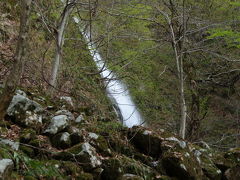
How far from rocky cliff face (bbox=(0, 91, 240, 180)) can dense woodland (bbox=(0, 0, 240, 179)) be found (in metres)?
0.27

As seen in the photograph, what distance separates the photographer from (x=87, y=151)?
346 cm

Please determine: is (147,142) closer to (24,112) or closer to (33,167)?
(24,112)

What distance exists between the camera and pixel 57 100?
200 inches

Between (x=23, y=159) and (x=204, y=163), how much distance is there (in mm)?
3381

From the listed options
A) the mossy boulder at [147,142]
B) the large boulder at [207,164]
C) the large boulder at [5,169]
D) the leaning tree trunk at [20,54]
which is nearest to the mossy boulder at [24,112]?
the leaning tree trunk at [20,54]

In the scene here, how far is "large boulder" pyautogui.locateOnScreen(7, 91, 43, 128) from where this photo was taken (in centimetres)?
363

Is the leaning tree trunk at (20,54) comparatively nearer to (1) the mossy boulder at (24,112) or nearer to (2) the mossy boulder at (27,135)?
(2) the mossy boulder at (27,135)

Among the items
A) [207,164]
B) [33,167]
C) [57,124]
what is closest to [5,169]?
[33,167]

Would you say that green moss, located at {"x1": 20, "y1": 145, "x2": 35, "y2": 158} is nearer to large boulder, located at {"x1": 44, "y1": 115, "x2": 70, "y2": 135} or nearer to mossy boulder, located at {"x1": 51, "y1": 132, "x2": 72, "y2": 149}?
mossy boulder, located at {"x1": 51, "y1": 132, "x2": 72, "y2": 149}

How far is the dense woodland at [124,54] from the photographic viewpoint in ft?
16.6

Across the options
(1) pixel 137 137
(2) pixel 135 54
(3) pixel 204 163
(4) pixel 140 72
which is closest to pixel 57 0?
(2) pixel 135 54

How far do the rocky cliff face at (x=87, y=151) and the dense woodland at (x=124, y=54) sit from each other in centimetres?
27

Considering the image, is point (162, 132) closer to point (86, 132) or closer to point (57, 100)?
point (86, 132)

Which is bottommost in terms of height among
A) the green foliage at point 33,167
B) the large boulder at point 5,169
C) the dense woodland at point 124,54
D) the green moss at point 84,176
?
the large boulder at point 5,169
